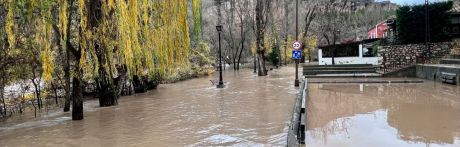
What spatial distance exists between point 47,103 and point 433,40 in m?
24.0

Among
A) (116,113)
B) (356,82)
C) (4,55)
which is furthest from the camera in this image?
(356,82)

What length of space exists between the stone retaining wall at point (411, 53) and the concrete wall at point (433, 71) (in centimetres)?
127

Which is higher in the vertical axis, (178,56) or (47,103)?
(178,56)

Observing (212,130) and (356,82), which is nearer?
(212,130)

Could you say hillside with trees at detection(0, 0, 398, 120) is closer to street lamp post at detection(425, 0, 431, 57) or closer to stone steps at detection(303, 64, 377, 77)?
stone steps at detection(303, 64, 377, 77)

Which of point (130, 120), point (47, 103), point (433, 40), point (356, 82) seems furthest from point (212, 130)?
point (433, 40)

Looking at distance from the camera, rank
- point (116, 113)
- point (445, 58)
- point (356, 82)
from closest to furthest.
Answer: point (116, 113) < point (356, 82) < point (445, 58)

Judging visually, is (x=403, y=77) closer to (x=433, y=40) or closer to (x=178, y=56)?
(x=433, y=40)

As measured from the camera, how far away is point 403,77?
84.4 feet

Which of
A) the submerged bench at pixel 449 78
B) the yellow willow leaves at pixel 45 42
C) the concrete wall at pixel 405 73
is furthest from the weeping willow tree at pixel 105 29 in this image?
the concrete wall at pixel 405 73

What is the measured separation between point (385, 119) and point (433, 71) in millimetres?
14331


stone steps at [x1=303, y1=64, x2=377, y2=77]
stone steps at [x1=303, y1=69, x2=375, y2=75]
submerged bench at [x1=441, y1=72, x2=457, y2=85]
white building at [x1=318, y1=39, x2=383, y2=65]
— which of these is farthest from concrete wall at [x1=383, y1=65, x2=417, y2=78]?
white building at [x1=318, y1=39, x2=383, y2=65]

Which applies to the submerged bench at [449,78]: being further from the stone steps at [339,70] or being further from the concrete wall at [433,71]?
the stone steps at [339,70]

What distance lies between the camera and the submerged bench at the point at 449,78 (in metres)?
19.6
